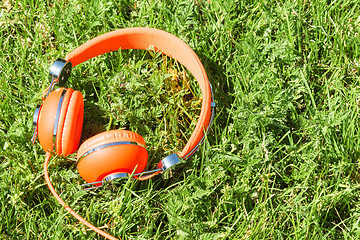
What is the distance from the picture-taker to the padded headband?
3.47 metres

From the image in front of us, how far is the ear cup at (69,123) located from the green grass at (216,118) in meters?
0.18

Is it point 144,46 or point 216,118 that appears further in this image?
point 144,46

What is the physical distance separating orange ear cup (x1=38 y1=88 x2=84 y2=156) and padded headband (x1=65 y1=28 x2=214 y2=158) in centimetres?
46

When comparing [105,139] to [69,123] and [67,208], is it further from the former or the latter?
[67,208]

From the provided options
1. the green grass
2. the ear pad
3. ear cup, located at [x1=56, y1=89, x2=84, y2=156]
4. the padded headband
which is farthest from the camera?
the padded headband

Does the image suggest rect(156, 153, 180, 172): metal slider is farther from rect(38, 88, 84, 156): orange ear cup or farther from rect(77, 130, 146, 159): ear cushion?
rect(38, 88, 84, 156): orange ear cup

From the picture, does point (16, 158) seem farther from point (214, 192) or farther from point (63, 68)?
point (214, 192)

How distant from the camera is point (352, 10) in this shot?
154 inches

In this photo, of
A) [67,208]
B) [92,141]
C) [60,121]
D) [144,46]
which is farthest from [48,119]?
[144,46]

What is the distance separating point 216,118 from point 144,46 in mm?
859

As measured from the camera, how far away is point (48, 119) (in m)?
3.05

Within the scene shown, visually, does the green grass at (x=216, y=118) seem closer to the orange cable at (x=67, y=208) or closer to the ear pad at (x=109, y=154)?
the orange cable at (x=67, y=208)

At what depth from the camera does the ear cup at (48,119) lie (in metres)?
3.05

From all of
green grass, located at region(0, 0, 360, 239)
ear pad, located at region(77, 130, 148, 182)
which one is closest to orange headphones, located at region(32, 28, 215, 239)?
ear pad, located at region(77, 130, 148, 182)
